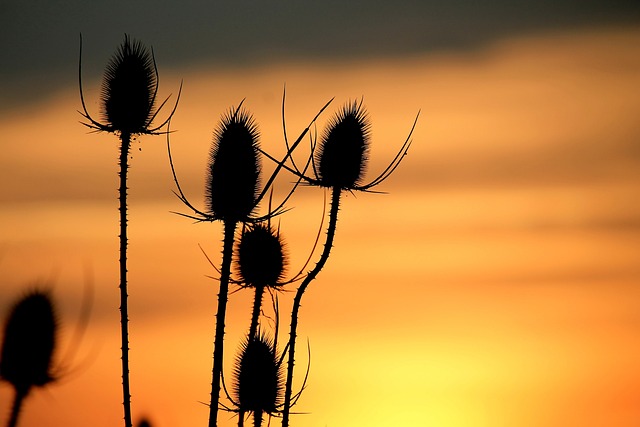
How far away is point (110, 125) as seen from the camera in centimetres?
1192

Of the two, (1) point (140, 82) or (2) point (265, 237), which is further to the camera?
(2) point (265, 237)

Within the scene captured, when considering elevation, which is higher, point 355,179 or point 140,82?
point 140,82

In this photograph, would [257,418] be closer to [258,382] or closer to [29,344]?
[258,382]

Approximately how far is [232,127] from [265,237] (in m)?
2.56

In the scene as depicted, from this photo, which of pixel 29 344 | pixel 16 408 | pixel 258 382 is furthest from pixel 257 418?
pixel 16 408

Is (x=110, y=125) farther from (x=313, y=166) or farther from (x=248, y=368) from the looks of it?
(x=248, y=368)

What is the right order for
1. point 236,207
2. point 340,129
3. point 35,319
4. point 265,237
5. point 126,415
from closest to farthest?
1. point 35,319
2. point 126,415
3. point 236,207
4. point 340,129
5. point 265,237

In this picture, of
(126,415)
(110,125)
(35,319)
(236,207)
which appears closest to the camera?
(35,319)

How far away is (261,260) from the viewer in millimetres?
13938

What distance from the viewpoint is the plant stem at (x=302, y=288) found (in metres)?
10.3

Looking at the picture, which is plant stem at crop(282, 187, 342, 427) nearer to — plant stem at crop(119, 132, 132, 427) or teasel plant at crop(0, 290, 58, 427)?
plant stem at crop(119, 132, 132, 427)

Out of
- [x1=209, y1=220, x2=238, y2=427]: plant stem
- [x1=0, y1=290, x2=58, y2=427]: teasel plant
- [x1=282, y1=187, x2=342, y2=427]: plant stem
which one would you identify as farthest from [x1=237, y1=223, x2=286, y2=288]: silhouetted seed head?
[x1=0, y1=290, x2=58, y2=427]: teasel plant

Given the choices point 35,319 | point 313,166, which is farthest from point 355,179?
point 35,319

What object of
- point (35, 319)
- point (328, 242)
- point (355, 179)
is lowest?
point (35, 319)
